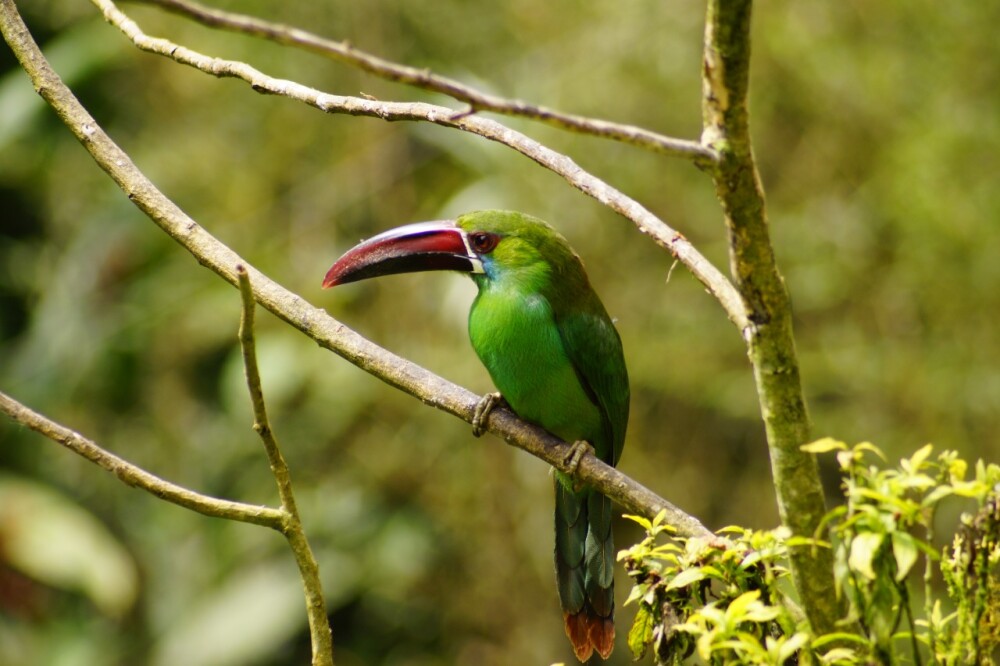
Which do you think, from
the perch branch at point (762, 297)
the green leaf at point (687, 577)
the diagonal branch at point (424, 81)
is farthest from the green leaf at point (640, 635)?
the diagonal branch at point (424, 81)

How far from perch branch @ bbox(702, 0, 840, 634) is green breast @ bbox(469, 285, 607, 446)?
4.77 ft

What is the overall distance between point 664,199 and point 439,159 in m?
1.33

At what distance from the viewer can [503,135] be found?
6.11ft

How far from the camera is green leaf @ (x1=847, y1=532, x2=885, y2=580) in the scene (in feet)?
3.72

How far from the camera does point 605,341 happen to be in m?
2.87

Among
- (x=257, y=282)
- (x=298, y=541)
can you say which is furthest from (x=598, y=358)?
(x=298, y=541)

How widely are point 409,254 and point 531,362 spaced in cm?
41

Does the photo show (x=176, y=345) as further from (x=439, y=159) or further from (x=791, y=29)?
(x=791, y=29)

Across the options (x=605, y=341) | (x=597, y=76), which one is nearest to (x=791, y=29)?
(x=597, y=76)

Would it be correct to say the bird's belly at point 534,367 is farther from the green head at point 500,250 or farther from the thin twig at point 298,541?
the thin twig at point 298,541

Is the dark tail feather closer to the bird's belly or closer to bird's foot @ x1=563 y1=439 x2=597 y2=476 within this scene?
the bird's belly

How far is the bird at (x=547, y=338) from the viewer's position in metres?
2.74

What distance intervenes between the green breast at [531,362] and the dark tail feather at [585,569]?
0.18m

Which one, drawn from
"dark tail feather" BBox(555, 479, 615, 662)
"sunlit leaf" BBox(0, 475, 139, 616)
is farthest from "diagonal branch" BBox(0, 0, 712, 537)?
"sunlit leaf" BBox(0, 475, 139, 616)
